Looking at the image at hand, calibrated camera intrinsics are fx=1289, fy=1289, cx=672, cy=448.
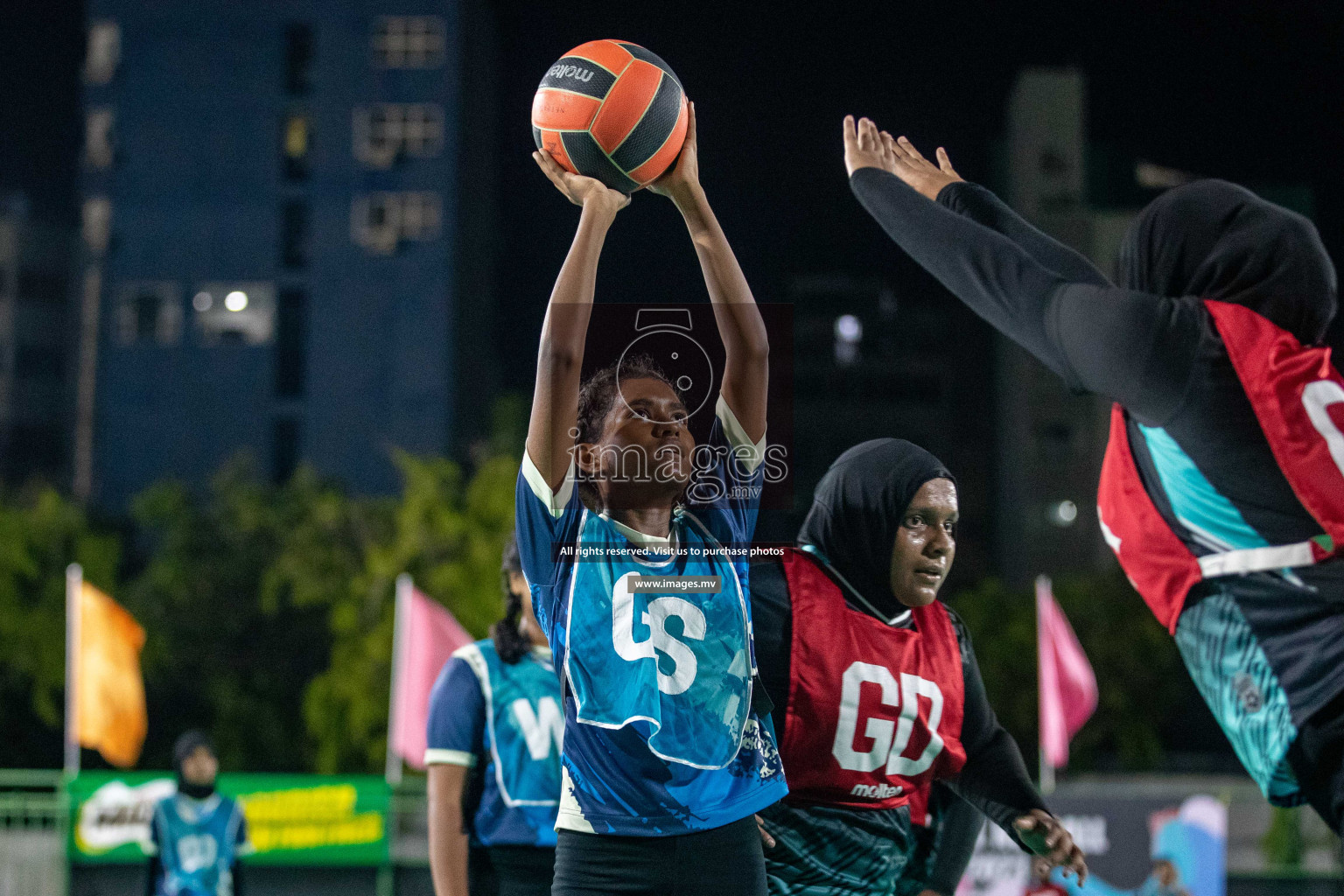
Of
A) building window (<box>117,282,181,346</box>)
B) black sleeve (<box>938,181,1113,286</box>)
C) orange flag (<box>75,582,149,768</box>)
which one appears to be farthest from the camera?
building window (<box>117,282,181,346</box>)

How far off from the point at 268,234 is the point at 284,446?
5.86m

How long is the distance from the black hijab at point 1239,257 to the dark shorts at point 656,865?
4.05 ft

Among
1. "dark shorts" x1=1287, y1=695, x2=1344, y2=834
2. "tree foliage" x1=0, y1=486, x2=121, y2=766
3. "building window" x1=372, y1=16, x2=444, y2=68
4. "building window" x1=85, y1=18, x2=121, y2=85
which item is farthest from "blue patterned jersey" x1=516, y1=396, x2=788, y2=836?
"building window" x1=85, y1=18, x2=121, y2=85

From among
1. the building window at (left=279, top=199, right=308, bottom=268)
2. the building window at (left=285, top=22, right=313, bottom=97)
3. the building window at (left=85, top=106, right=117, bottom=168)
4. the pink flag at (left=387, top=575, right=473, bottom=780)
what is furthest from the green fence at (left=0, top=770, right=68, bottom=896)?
the building window at (left=285, top=22, right=313, bottom=97)

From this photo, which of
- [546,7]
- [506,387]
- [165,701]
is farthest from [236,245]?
[546,7]

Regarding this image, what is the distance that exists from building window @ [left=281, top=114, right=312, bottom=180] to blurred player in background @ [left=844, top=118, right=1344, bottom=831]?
36.0 metres

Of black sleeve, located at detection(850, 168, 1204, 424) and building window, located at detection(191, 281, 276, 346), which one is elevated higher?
building window, located at detection(191, 281, 276, 346)

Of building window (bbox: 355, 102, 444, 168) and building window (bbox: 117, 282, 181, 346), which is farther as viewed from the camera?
building window (bbox: 117, 282, 181, 346)

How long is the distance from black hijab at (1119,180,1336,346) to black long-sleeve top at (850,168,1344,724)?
67 millimetres

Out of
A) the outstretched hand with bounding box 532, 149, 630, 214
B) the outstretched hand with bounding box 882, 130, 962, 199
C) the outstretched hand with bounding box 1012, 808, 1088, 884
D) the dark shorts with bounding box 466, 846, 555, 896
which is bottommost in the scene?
the dark shorts with bounding box 466, 846, 555, 896

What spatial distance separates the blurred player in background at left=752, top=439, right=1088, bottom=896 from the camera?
9.09ft

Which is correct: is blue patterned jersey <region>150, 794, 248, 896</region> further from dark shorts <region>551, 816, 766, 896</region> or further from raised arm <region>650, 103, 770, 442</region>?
raised arm <region>650, 103, 770, 442</region>

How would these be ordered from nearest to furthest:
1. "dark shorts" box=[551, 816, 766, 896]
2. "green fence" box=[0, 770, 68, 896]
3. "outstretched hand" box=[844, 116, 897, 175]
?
"dark shorts" box=[551, 816, 766, 896]
"outstretched hand" box=[844, 116, 897, 175]
"green fence" box=[0, 770, 68, 896]

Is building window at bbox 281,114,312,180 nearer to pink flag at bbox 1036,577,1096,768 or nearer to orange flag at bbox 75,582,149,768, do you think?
orange flag at bbox 75,582,149,768
